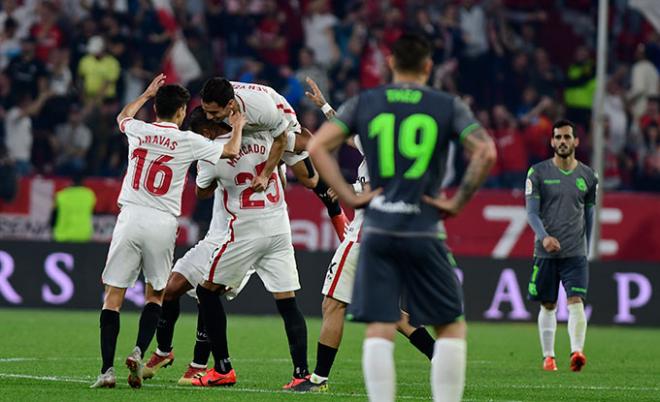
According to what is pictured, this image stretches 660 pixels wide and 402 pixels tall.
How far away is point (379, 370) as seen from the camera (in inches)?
285

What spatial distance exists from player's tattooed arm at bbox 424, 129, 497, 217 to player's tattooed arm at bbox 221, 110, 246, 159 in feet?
9.72

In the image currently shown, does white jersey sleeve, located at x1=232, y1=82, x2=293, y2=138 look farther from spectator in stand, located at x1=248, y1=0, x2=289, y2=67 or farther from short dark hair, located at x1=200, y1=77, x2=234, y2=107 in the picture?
spectator in stand, located at x1=248, y1=0, x2=289, y2=67

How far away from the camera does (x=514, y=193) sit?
21.4m

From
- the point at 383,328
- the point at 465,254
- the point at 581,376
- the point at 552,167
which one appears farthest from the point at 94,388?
the point at 465,254

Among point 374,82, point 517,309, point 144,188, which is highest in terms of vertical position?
point 374,82

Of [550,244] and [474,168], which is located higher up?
[474,168]

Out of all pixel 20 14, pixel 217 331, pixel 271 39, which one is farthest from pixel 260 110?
pixel 20 14

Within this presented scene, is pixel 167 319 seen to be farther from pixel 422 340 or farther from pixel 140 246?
pixel 422 340

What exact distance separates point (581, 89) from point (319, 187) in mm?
13775

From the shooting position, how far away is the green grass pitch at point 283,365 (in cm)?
997

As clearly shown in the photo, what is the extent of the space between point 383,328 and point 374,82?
16660mm

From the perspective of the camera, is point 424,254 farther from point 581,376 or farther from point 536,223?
point 536,223

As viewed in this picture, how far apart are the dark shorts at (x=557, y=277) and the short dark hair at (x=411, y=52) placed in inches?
268

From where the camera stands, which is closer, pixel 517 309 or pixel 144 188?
pixel 144 188
